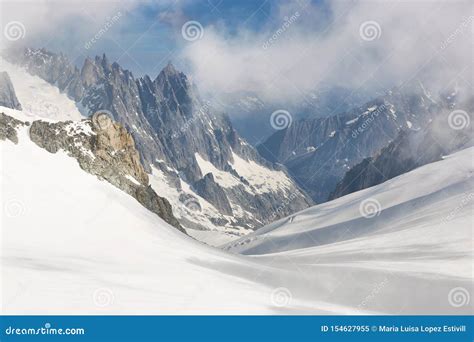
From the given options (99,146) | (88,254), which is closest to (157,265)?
(88,254)

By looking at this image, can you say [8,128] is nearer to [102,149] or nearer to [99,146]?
[99,146]

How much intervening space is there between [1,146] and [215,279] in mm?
25692

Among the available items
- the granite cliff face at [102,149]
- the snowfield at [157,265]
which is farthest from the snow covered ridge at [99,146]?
the snowfield at [157,265]

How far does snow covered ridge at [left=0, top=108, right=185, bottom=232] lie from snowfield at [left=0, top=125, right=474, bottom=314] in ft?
4.48

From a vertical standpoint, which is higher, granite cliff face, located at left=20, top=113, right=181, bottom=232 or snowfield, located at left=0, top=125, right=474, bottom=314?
granite cliff face, located at left=20, top=113, right=181, bottom=232

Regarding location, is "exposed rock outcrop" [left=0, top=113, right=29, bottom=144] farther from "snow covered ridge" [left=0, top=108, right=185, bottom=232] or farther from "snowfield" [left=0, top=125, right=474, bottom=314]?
"snowfield" [left=0, top=125, right=474, bottom=314]

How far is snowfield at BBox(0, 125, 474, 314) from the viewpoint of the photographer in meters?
21.8

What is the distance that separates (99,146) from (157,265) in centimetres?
3449

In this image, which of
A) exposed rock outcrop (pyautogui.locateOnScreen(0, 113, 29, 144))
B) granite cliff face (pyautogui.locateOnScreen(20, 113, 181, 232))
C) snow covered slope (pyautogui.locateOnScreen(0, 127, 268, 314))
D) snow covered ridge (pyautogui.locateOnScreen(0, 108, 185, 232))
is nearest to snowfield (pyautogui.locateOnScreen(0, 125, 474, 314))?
snow covered slope (pyautogui.locateOnScreen(0, 127, 268, 314))

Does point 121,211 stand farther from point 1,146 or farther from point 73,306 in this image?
point 73,306

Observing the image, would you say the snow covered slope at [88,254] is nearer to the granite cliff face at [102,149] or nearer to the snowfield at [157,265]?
the snowfield at [157,265]
